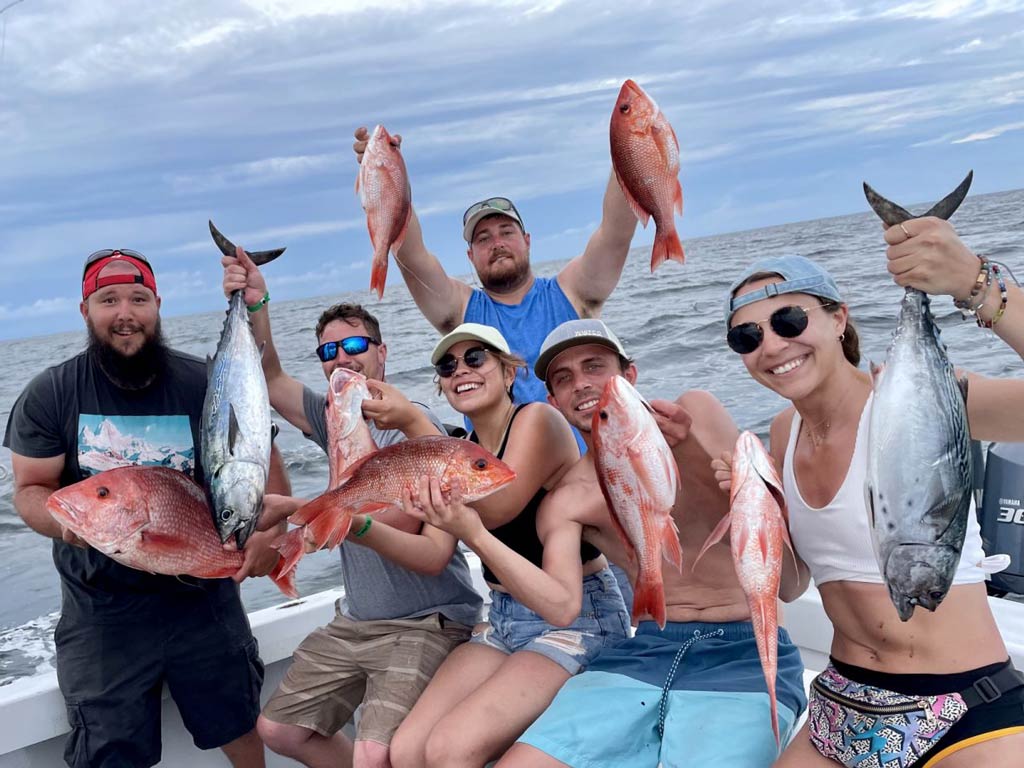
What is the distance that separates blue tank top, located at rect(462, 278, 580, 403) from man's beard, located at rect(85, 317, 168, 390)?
4.96 ft

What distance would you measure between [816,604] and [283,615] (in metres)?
2.49

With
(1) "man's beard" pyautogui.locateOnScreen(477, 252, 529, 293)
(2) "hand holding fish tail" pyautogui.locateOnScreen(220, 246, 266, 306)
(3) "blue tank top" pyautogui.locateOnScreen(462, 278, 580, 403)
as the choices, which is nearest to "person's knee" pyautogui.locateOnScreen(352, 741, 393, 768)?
(2) "hand holding fish tail" pyautogui.locateOnScreen(220, 246, 266, 306)

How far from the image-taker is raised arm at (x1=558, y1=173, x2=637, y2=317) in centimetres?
407

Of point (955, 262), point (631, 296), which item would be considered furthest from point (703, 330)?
point (955, 262)

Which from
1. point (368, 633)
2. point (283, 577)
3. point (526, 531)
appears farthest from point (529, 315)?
point (283, 577)

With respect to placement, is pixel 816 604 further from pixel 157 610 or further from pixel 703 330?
pixel 703 330

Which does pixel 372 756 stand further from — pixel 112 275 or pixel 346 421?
pixel 112 275

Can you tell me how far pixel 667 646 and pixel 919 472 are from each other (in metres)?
1.34

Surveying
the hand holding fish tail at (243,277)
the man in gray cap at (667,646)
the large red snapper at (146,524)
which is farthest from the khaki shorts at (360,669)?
the hand holding fish tail at (243,277)

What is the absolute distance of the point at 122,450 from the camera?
3441 mm

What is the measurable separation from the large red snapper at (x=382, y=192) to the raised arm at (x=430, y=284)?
3.27 ft

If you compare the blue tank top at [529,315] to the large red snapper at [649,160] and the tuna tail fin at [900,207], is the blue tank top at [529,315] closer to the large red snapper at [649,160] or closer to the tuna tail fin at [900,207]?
the large red snapper at [649,160]

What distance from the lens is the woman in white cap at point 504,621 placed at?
2.89m

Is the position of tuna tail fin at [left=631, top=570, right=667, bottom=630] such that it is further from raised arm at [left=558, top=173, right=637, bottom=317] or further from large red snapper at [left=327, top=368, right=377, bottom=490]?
raised arm at [left=558, top=173, right=637, bottom=317]
